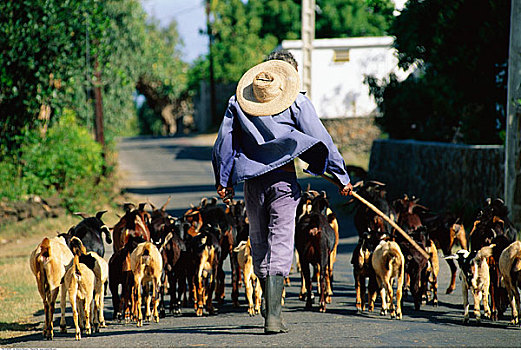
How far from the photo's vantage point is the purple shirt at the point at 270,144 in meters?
6.39

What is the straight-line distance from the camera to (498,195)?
1330cm

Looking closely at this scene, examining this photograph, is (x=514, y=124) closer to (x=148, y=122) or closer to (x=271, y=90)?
(x=271, y=90)

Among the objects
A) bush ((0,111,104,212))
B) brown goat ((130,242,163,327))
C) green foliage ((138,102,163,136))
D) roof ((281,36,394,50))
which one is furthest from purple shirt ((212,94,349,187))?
green foliage ((138,102,163,136))

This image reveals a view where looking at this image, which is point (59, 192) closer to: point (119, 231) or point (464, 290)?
point (119, 231)

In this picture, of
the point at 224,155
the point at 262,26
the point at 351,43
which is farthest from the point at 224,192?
the point at 262,26

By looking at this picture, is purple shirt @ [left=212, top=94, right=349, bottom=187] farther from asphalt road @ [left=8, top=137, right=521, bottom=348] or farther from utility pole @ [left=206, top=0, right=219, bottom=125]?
utility pole @ [left=206, top=0, right=219, bottom=125]

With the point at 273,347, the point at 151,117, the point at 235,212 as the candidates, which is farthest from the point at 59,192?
the point at 151,117

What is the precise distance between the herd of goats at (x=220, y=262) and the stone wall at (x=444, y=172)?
484 cm

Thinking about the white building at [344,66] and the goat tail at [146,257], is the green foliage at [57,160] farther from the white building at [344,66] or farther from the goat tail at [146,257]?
the white building at [344,66]

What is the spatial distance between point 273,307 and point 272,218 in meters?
0.74

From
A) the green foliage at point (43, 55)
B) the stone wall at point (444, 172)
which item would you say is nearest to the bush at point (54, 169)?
the green foliage at point (43, 55)

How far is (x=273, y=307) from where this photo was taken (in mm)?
6266

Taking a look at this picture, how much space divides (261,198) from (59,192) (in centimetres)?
1249

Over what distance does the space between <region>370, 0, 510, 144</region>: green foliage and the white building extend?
11837 millimetres
